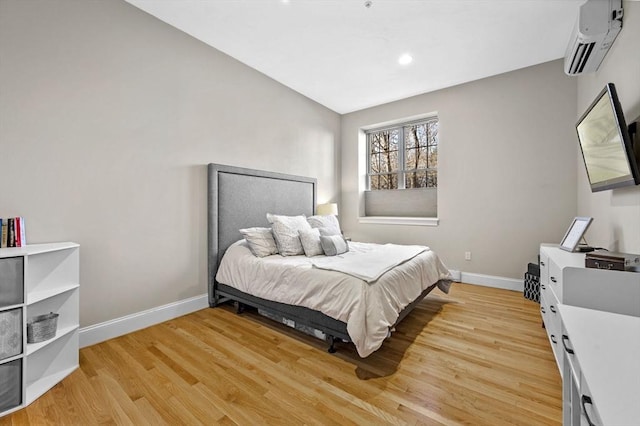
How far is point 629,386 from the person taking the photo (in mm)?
650

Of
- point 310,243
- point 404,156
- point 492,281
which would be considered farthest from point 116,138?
point 492,281

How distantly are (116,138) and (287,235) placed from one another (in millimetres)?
1740

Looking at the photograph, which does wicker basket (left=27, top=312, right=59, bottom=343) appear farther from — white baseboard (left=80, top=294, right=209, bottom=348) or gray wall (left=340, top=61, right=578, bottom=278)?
gray wall (left=340, top=61, right=578, bottom=278)

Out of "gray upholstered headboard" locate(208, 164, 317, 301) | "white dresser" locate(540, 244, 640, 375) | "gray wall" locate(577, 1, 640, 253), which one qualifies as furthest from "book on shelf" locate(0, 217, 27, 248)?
"gray wall" locate(577, 1, 640, 253)

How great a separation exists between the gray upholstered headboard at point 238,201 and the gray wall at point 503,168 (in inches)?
80.9

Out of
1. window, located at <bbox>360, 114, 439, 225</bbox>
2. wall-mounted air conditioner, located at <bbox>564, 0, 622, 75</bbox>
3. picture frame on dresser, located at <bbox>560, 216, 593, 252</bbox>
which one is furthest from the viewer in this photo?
window, located at <bbox>360, 114, 439, 225</bbox>

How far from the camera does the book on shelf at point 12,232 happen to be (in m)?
1.70

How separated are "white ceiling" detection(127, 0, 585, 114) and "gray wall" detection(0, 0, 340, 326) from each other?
38 cm

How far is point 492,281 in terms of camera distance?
365 cm

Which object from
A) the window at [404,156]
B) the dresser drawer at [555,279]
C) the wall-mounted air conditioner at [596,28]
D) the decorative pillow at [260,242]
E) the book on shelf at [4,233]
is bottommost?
the dresser drawer at [555,279]

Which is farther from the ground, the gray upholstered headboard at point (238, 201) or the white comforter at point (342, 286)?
the gray upholstered headboard at point (238, 201)

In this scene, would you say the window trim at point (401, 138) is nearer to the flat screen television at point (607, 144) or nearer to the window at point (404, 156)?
the window at point (404, 156)

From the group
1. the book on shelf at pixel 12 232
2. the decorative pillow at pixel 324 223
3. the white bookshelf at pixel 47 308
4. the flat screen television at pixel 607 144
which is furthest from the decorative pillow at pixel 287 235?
the flat screen television at pixel 607 144

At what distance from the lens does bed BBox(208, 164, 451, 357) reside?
6.52 feet
